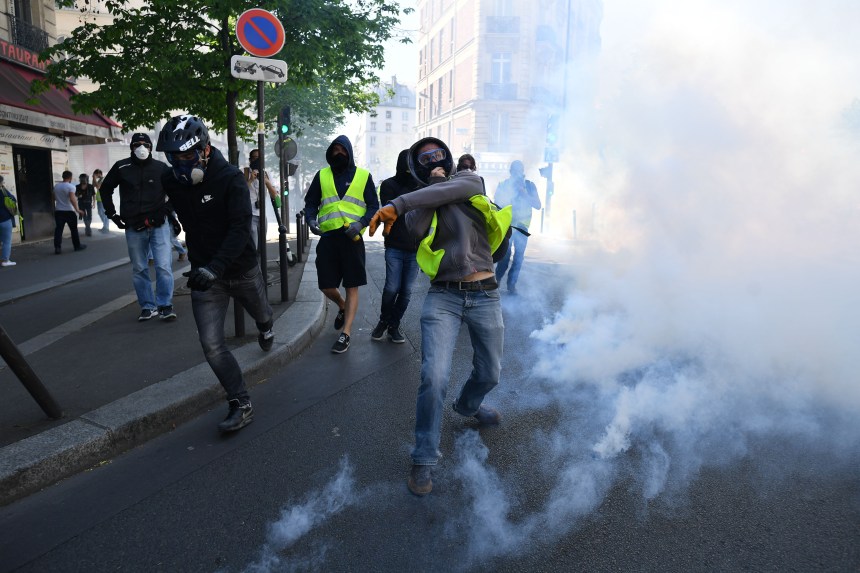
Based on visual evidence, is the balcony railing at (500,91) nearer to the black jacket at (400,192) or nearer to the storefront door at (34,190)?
the storefront door at (34,190)

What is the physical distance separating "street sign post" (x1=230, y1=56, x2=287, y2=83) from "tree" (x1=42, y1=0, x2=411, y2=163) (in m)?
2.08

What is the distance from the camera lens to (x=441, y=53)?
3256 centimetres

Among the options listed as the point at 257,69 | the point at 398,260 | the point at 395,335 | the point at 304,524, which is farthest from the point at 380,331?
the point at 304,524

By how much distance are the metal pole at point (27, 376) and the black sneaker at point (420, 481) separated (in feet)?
7.49

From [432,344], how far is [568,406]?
137 centimetres

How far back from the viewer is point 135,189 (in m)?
5.62

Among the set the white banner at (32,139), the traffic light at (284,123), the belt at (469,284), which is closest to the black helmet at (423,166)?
the belt at (469,284)

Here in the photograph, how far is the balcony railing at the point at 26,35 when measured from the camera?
13844mm

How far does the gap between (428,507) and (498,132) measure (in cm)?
2334

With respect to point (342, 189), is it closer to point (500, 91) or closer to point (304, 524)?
point (304, 524)

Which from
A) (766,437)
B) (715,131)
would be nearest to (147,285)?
(766,437)

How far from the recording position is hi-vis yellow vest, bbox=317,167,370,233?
5.02m

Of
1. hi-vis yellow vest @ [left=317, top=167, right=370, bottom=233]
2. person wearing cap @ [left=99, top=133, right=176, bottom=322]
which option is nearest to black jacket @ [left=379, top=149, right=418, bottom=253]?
hi-vis yellow vest @ [left=317, top=167, right=370, bottom=233]

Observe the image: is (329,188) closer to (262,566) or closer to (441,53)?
(262,566)
